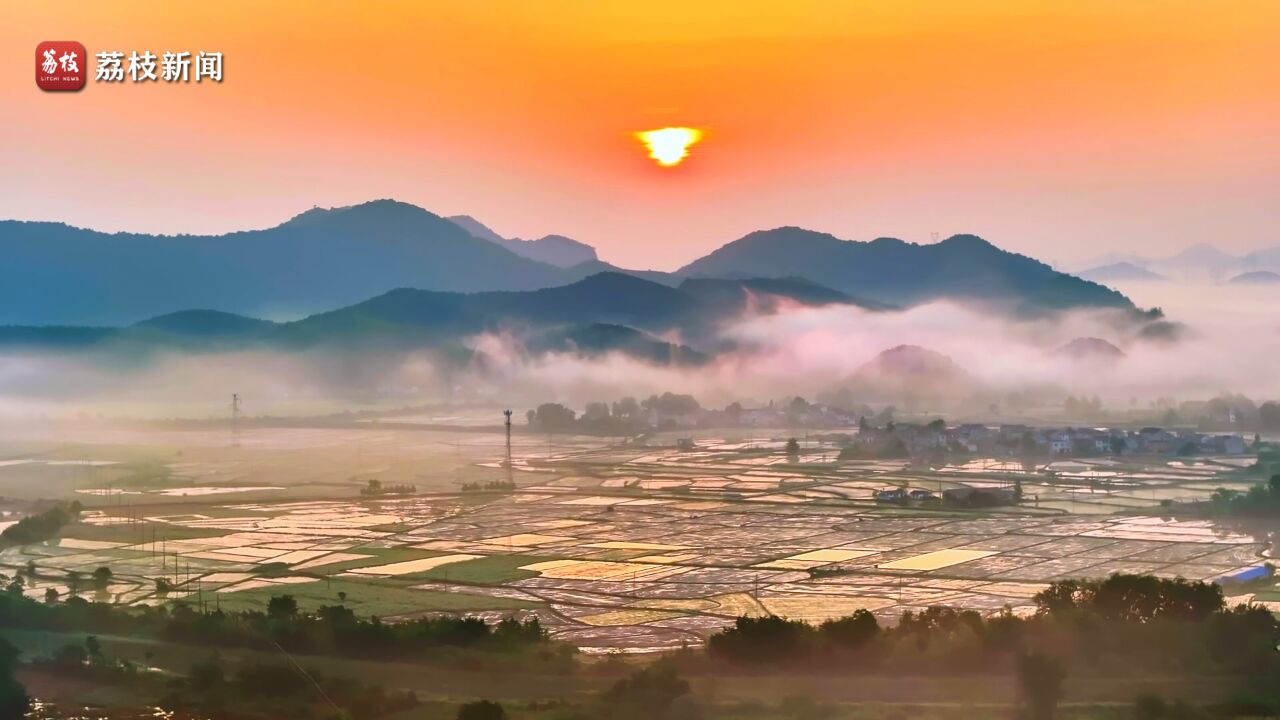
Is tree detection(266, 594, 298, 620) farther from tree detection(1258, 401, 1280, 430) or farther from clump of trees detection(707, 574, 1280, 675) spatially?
tree detection(1258, 401, 1280, 430)

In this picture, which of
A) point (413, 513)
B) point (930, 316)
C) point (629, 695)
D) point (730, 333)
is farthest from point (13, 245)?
point (629, 695)

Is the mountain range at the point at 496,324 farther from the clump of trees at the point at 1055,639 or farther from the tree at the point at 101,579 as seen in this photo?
the clump of trees at the point at 1055,639

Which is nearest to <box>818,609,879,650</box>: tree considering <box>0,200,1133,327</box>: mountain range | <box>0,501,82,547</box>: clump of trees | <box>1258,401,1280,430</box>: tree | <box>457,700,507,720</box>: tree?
<box>457,700,507,720</box>: tree

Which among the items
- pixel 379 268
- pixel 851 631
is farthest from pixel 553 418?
pixel 379 268

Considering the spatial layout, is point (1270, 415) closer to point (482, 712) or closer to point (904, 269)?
point (482, 712)

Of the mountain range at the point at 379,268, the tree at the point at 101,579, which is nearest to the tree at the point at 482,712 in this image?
the tree at the point at 101,579

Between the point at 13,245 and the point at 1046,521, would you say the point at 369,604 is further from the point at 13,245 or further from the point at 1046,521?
the point at 13,245
